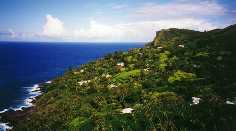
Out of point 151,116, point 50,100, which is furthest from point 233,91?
point 50,100

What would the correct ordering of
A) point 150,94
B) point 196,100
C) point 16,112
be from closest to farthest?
point 196,100 → point 150,94 → point 16,112

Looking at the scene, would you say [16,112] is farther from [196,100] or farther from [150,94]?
[196,100]

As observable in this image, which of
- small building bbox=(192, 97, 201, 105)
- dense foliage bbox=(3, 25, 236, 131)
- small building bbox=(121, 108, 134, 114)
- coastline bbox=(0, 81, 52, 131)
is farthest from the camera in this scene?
coastline bbox=(0, 81, 52, 131)

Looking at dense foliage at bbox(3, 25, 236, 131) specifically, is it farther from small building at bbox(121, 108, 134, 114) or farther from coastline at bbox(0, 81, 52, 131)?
coastline at bbox(0, 81, 52, 131)

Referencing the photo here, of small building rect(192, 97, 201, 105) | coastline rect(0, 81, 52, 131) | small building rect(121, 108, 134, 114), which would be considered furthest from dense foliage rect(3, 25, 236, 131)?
coastline rect(0, 81, 52, 131)

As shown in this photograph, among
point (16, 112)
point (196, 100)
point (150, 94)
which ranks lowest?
point (16, 112)

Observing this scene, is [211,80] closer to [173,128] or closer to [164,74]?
[164,74]

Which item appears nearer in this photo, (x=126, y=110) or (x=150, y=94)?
(x=126, y=110)

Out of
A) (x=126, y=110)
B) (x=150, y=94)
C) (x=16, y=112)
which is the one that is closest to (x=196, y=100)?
(x=150, y=94)
